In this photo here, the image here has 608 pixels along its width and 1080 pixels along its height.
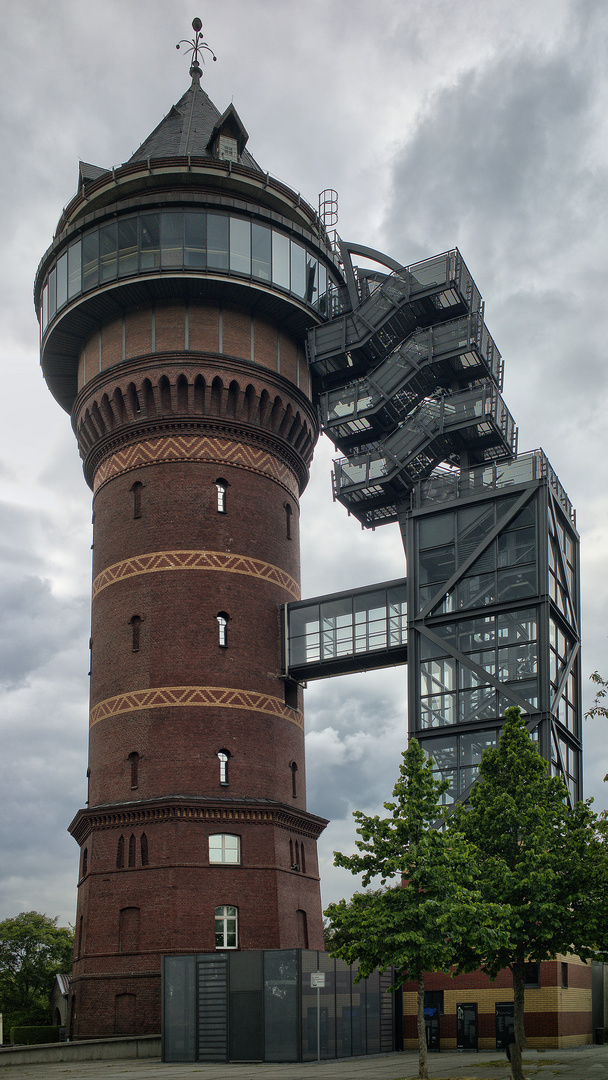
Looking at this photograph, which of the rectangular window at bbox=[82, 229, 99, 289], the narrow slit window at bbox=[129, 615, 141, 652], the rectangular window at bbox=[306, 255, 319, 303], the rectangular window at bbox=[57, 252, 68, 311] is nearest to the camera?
the narrow slit window at bbox=[129, 615, 141, 652]

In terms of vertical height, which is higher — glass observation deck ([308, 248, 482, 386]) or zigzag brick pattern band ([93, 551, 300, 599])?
glass observation deck ([308, 248, 482, 386])

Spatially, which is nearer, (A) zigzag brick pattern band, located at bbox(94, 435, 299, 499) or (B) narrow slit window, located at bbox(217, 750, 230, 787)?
(B) narrow slit window, located at bbox(217, 750, 230, 787)

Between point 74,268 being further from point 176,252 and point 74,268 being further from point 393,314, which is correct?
point 393,314

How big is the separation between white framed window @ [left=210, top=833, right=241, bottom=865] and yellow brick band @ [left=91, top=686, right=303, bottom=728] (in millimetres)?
4882

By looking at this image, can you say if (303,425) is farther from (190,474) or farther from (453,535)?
(453,535)

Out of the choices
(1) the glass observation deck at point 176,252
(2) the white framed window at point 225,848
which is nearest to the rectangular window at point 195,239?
(1) the glass observation deck at point 176,252

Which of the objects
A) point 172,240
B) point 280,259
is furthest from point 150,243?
point 280,259

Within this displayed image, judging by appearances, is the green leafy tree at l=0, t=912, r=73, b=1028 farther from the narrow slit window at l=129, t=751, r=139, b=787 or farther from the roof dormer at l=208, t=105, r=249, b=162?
the roof dormer at l=208, t=105, r=249, b=162

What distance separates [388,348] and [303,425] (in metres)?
5.67

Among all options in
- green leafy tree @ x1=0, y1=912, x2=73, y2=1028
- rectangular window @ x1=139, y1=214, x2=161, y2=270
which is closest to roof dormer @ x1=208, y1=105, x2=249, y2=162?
rectangular window @ x1=139, y1=214, x2=161, y2=270

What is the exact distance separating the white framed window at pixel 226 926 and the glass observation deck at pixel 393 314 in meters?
23.8

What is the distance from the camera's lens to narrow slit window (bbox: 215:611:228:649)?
45844 mm

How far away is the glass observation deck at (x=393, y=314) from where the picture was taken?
166 ft

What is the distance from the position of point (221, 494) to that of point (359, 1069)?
2364 centimetres
